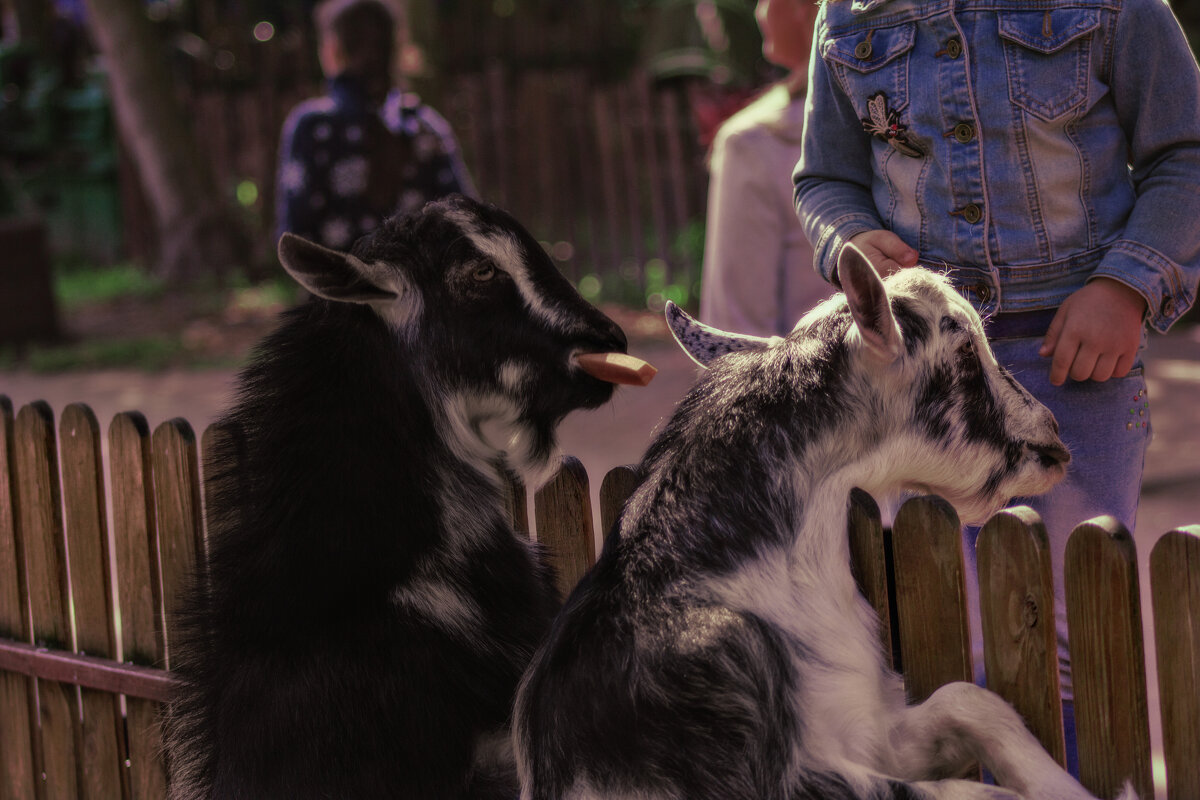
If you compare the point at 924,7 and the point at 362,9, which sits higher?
the point at 362,9

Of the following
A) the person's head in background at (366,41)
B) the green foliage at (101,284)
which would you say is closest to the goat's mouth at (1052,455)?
the person's head in background at (366,41)

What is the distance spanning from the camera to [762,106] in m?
4.25

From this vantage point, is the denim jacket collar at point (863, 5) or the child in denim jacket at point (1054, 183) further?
the denim jacket collar at point (863, 5)

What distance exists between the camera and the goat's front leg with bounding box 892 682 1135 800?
6.82 ft

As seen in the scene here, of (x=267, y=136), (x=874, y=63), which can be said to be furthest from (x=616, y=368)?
(x=267, y=136)

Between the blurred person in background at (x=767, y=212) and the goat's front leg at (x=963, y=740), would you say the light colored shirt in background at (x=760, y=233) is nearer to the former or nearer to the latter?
the blurred person in background at (x=767, y=212)

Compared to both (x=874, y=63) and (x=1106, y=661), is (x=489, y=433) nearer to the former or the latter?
(x=874, y=63)

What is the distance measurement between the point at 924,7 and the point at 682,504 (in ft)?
3.64

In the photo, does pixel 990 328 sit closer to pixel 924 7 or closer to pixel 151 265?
pixel 924 7

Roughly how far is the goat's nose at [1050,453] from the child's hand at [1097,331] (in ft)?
0.52

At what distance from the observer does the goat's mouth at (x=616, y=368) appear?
2551mm

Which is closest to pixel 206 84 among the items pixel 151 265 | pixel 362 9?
pixel 151 265

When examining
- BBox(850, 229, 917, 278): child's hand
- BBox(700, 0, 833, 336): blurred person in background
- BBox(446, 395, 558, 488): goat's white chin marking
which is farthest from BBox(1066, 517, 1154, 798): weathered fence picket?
BBox(700, 0, 833, 336): blurred person in background

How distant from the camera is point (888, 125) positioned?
262 cm
